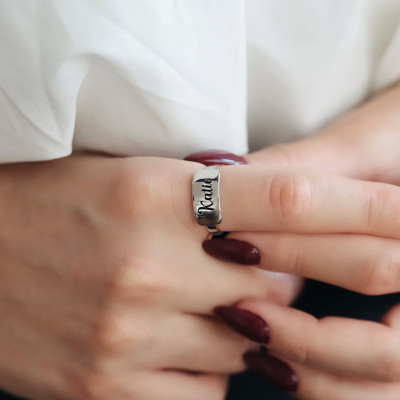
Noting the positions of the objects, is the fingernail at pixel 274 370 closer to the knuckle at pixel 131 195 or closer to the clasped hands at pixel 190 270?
the clasped hands at pixel 190 270

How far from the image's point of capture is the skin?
575mm

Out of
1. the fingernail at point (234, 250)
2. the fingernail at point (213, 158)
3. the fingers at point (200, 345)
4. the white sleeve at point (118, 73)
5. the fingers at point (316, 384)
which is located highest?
the white sleeve at point (118, 73)

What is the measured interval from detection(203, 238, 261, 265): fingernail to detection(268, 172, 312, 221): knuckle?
0.21 ft

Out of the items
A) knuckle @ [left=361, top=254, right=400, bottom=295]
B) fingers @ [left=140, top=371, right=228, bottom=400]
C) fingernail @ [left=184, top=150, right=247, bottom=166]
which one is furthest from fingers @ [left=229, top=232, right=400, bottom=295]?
fingers @ [left=140, top=371, right=228, bottom=400]

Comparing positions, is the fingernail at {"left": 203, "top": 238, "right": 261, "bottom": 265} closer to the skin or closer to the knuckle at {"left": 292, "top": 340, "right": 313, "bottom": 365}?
the skin

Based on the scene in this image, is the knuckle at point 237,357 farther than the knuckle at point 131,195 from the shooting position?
Yes

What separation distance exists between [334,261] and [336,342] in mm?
112

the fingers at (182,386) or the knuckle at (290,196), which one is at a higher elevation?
the knuckle at (290,196)

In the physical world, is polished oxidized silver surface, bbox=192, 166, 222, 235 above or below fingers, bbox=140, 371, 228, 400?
above

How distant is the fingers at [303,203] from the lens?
22.3 inches

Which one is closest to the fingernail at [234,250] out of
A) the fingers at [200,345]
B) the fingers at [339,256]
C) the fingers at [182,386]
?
the fingers at [339,256]

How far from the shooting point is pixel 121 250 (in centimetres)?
60

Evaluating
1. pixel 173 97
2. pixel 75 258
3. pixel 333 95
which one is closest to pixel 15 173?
pixel 75 258

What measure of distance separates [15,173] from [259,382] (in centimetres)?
52
